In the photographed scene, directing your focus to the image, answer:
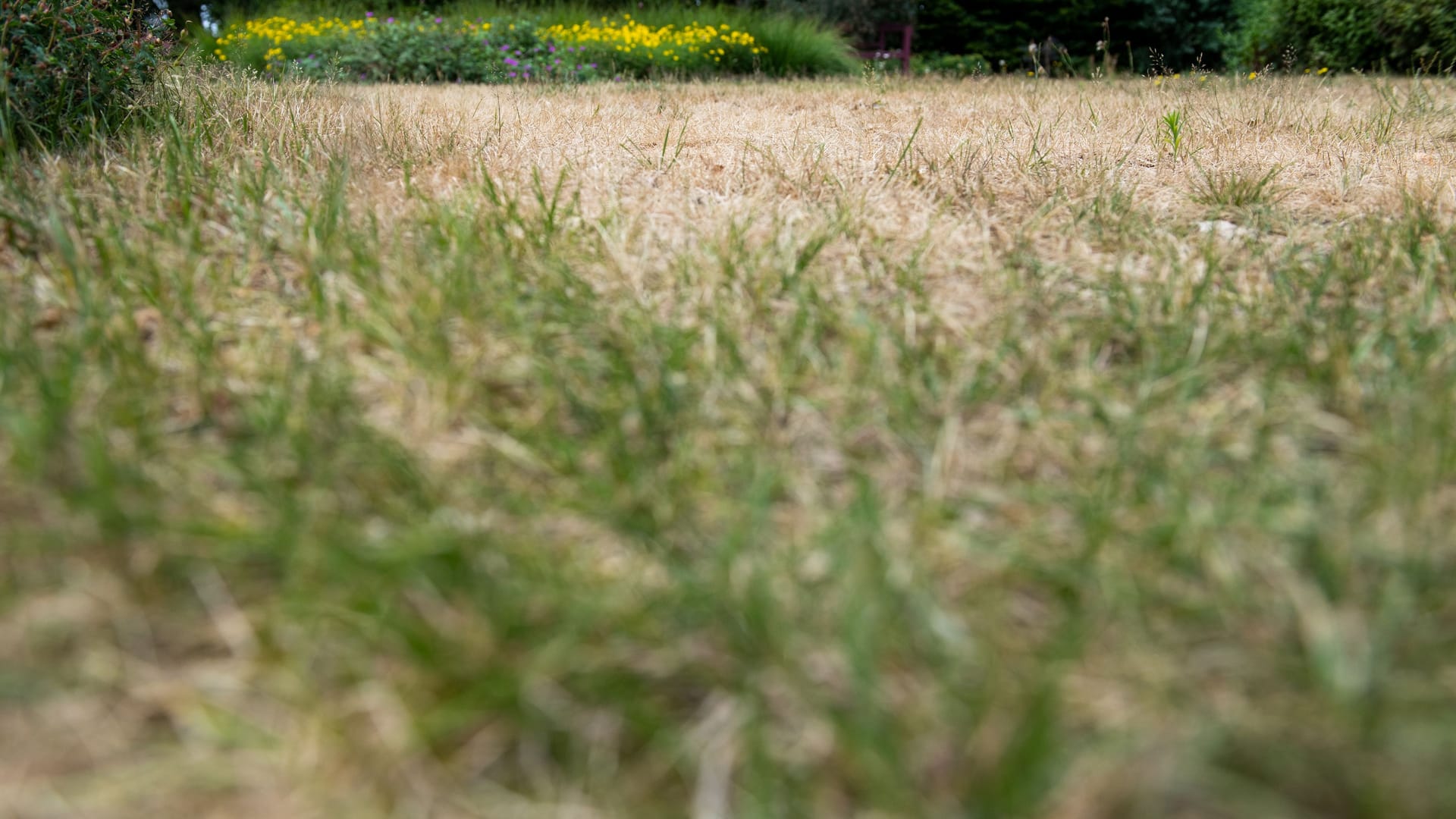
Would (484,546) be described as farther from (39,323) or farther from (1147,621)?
(39,323)

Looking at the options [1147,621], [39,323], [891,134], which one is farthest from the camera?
[891,134]

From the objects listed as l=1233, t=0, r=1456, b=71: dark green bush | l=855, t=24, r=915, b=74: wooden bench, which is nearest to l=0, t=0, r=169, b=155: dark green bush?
l=1233, t=0, r=1456, b=71: dark green bush

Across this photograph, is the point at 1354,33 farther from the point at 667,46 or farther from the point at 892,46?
the point at 667,46

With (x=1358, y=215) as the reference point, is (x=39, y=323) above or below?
below

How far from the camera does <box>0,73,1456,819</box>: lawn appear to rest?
44.9 inches

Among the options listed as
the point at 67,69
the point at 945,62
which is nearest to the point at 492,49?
the point at 945,62

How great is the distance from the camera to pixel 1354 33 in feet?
32.6

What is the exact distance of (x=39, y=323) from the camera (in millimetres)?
2100

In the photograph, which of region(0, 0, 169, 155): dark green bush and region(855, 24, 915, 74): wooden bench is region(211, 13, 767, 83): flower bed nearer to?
region(855, 24, 915, 74): wooden bench

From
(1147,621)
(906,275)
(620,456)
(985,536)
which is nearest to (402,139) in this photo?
(906,275)

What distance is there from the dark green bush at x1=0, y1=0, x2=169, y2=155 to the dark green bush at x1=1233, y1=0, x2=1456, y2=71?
861cm

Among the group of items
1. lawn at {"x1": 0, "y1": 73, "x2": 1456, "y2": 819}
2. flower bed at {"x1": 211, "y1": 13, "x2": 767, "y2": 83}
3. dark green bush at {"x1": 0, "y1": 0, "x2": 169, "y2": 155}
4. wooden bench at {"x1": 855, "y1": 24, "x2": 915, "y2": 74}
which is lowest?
lawn at {"x1": 0, "y1": 73, "x2": 1456, "y2": 819}

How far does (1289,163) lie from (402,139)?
3172 millimetres

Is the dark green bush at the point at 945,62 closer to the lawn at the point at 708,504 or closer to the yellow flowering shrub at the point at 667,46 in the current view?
the yellow flowering shrub at the point at 667,46
